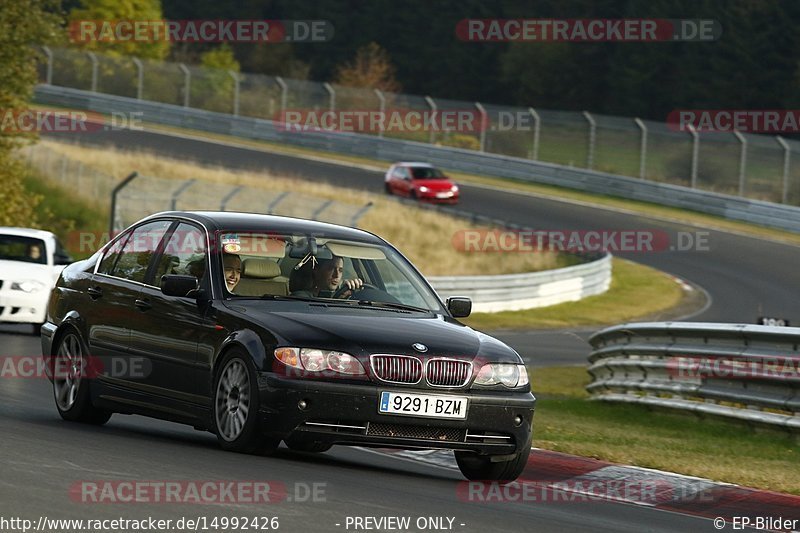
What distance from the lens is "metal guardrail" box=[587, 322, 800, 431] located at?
1355 centimetres

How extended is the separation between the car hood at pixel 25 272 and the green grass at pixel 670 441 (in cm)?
694

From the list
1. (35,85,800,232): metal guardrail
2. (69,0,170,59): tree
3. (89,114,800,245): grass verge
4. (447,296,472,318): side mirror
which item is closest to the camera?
(447,296,472,318): side mirror

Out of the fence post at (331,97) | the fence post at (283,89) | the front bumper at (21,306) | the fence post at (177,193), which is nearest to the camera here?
the front bumper at (21,306)

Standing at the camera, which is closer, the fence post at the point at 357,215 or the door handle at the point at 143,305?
the door handle at the point at 143,305

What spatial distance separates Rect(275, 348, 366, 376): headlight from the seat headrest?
1070 millimetres

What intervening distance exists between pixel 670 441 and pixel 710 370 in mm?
2358

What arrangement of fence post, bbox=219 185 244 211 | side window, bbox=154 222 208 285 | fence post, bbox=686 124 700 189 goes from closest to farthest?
1. side window, bbox=154 222 208 285
2. fence post, bbox=219 185 244 211
3. fence post, bbox=686 124 700 189

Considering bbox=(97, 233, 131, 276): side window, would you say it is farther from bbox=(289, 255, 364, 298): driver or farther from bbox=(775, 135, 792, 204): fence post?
bbox=(775, 135, 792, 204): fence post

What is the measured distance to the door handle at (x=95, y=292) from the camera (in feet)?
34.8

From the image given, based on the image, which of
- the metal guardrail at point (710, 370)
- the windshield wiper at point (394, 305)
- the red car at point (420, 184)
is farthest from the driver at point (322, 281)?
the red car at point (420, 184)

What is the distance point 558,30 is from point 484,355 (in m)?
85.7

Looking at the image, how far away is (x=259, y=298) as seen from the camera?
9547 mm

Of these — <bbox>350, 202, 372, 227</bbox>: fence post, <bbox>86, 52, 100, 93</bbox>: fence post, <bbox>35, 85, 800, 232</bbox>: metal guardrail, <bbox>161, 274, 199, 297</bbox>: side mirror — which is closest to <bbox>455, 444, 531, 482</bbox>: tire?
<bbox>161, 274, 199, 297</bbox>: side mirror

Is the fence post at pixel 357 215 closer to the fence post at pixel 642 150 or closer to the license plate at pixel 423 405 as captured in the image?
the fence post at pixel 642 150
